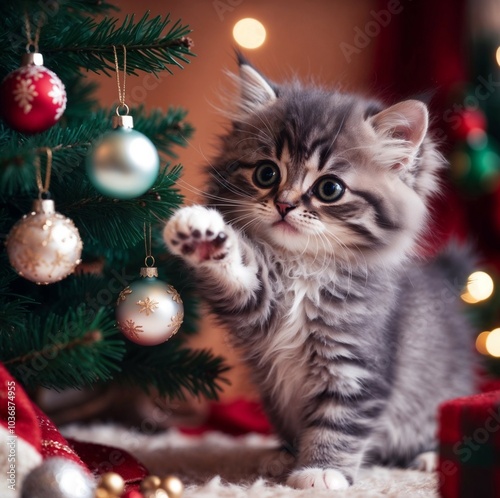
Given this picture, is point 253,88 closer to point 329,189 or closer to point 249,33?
point 329,189

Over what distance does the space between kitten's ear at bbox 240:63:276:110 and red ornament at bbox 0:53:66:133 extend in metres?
0.49

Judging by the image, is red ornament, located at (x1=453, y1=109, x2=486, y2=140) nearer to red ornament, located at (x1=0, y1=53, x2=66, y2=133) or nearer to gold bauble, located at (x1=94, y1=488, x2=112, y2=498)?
red ornament, located at (x1=0, y1=53, x2=66, y2=133)

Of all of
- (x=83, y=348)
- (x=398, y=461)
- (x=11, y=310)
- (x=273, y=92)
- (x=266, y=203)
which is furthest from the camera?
(x=398, y=461)

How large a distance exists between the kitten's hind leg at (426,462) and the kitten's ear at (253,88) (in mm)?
865

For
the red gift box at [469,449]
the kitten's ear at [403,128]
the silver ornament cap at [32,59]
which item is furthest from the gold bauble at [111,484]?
the kitten's ear at [403,128]

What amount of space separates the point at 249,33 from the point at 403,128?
1.34 meters

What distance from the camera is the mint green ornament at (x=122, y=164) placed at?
92cm

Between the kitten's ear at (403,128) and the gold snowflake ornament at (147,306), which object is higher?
the kitten's ear at (403,128)

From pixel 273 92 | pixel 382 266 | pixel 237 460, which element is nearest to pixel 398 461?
pixel 237 460

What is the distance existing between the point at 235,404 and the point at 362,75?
4.59 ft

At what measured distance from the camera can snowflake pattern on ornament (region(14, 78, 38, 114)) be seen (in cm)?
91

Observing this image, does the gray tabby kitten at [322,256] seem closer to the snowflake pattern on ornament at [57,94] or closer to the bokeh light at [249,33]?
the snowflake pattern on ornament at [57,94]

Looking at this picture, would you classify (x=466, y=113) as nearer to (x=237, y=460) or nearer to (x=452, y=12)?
(x=452, y=12)

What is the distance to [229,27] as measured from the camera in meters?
2.45
